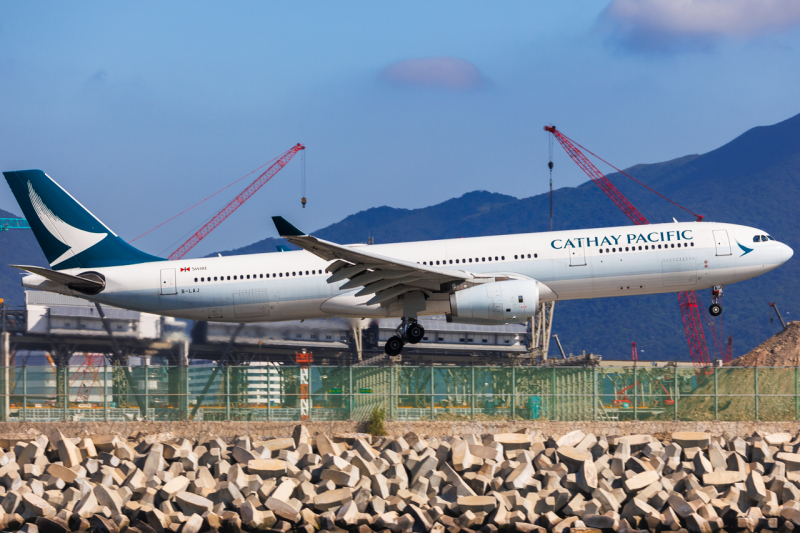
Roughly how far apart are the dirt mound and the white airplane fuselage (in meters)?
15.6

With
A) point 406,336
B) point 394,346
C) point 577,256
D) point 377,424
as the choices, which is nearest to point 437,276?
point 406,336

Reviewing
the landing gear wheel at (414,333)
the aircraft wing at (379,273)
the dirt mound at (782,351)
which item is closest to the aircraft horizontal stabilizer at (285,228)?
the aircraft wing at (379,273)

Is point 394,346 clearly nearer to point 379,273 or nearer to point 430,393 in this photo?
point 379,273

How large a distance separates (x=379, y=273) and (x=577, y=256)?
8337 mm

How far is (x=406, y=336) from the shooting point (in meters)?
38.0

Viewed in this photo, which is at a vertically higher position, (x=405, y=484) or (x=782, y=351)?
(x=782, y=351)

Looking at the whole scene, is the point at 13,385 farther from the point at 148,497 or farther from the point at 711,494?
the point at 711,494

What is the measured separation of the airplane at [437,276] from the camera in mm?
36594

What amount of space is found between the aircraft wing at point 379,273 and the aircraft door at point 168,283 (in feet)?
23.1

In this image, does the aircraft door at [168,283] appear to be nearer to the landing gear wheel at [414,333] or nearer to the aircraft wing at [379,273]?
the aircraft wing at [379,273]

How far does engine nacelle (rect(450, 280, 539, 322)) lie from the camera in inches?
1411

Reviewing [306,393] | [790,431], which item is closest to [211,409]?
[306,393]

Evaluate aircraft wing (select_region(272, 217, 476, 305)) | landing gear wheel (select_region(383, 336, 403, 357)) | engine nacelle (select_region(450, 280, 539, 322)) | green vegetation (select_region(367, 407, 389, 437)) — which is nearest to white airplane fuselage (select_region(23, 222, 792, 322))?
aircraft wing (select_region(272, 217, 476, 305))

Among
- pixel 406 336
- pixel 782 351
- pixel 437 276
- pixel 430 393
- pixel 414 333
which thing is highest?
pixel 437 276
